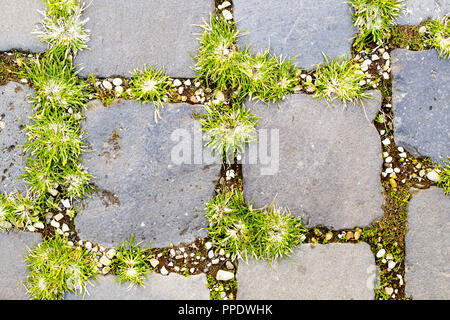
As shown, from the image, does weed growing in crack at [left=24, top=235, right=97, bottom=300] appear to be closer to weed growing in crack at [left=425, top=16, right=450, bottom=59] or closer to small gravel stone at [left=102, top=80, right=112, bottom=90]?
small gravel stone at [left=102, top=80, right=112, bottom=90]

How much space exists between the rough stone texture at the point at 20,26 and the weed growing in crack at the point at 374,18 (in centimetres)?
189

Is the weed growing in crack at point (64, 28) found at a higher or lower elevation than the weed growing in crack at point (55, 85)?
higher

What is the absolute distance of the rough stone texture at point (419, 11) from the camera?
2619 millimetres

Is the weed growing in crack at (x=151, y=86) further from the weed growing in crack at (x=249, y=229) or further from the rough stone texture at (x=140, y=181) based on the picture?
the weed growing in crack at (x=249, y=229)

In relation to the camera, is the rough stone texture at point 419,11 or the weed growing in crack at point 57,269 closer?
the weed growing in crack at point 57,269

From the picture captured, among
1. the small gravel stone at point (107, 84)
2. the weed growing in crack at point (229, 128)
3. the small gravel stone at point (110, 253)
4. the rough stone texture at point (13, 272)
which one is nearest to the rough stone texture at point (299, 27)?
the weed growing in crack at point (229, 128)

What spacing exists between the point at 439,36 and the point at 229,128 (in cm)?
139

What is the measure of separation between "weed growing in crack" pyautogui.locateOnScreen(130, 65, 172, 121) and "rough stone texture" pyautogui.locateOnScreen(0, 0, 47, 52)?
600 mm

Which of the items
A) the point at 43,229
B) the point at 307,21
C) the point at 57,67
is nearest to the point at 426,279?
the point at 307,21

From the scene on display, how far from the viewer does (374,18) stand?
257cm

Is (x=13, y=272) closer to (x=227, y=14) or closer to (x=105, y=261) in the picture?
(x=105, y=261)

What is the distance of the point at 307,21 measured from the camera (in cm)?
260
